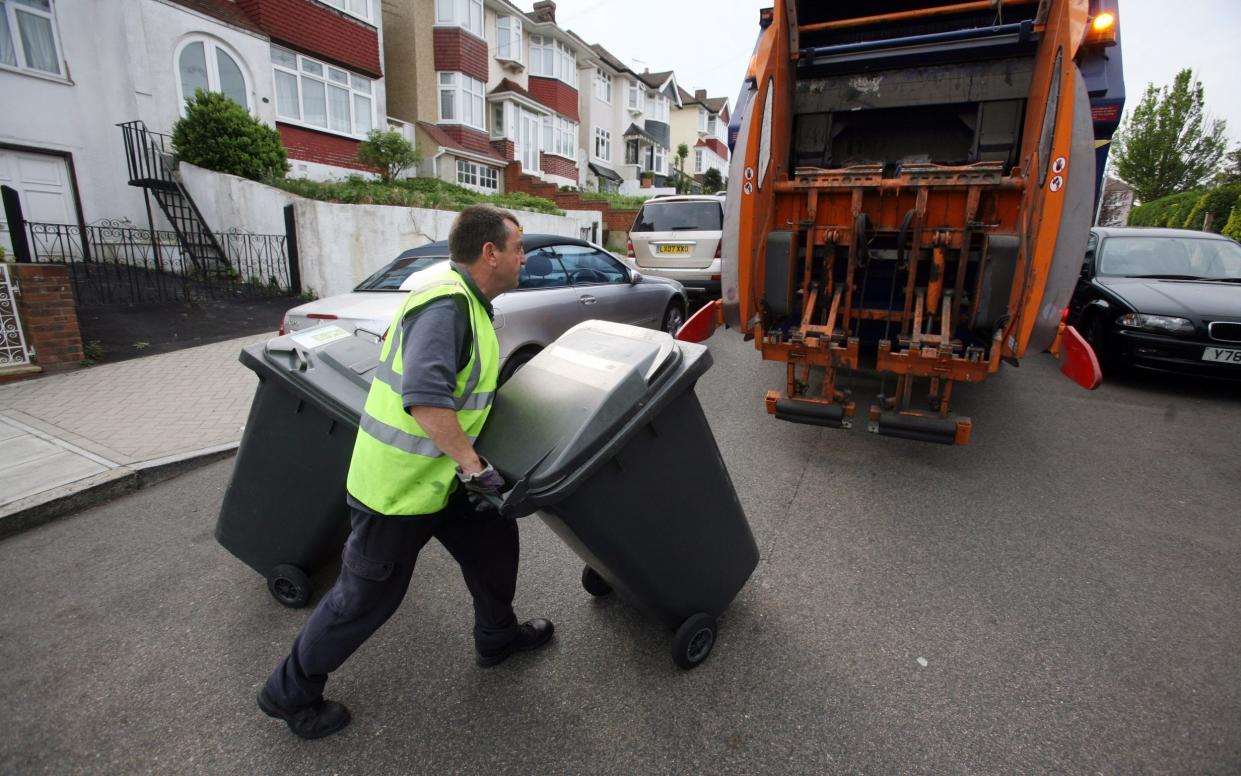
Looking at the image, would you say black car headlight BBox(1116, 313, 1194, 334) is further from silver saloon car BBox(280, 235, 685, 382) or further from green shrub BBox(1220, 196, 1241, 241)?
green shrub BBox(1220, 196, 1241, 241)

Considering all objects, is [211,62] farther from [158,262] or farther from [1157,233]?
[1157,233]

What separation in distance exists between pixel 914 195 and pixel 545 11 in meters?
25.9

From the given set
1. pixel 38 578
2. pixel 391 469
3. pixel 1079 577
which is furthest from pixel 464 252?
pixel 1079 577

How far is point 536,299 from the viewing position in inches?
201

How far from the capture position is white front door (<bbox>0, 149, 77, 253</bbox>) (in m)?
9.43

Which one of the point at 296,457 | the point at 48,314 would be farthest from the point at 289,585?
the point at 48,314

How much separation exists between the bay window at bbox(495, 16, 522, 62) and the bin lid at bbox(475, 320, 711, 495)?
24388mm

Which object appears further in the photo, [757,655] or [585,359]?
[757,655]

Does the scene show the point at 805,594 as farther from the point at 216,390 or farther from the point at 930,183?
the point at 216,390

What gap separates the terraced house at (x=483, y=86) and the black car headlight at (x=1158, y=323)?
1781 cm

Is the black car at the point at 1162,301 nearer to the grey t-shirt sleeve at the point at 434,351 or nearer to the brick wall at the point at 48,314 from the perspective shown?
the grey t-shirt sleeve at the point at 434,351

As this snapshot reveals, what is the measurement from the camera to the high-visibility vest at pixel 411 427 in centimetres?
177

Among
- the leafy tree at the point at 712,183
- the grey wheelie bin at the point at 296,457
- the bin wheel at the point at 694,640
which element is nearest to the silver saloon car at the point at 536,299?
the grey wheelie bin at the point at 296,457

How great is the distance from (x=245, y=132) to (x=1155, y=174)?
40.2 meters
